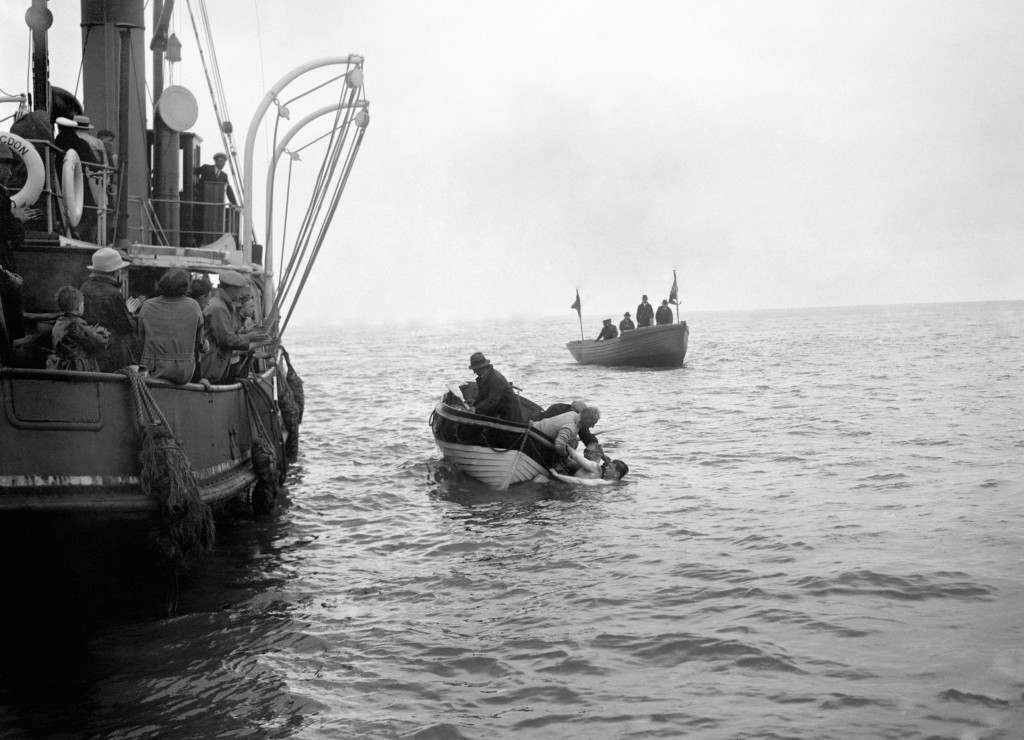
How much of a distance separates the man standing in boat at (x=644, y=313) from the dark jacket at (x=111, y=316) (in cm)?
3296

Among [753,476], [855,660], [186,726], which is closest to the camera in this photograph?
[186,726]

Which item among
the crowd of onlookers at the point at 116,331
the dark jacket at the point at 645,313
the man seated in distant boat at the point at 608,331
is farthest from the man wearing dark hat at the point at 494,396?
the man seated in distant boat at the point at 608,331

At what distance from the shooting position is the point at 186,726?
6.45m

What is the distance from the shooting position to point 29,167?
33.1ft

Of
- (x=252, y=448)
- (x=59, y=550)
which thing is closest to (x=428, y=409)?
(x=252, y=448)

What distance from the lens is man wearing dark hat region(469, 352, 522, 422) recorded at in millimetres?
15367

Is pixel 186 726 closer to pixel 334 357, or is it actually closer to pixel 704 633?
pixel 704 633

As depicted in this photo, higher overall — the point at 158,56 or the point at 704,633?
the point at 158,56

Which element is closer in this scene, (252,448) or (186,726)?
(186,726)

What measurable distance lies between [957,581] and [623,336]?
30723 mm

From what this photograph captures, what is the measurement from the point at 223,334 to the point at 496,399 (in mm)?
5922

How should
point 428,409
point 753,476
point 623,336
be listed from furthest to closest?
point 623,336 < point 428,409 < point 753,476

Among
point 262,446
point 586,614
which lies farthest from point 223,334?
point 586,614

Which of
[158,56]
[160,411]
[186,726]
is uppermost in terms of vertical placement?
[158,56]
